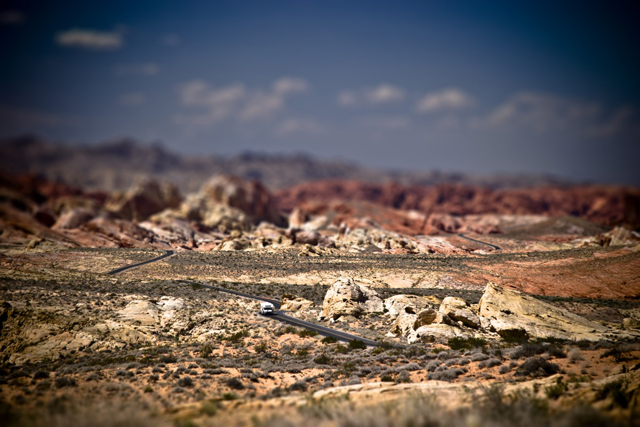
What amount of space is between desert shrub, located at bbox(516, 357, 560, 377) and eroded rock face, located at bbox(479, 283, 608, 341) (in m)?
10.2

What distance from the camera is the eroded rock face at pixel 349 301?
1391 inches

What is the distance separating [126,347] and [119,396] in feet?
38.2

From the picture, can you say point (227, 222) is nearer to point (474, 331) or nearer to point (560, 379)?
point (474, 331)

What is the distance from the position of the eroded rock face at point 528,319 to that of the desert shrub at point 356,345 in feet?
34.2

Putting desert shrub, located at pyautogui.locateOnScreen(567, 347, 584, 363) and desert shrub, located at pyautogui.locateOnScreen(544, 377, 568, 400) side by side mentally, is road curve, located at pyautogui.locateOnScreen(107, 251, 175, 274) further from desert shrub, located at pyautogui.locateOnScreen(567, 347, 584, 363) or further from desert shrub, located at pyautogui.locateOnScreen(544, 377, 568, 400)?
desert shrub, located at pyautogui.locateOnScreen(544, 377, 568, 400)

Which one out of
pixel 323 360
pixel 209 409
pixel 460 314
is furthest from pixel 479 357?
pixel 209 409

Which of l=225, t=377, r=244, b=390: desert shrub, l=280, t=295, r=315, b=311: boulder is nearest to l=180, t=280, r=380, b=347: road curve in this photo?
l=280, t=295, r=315, b=311: boulder

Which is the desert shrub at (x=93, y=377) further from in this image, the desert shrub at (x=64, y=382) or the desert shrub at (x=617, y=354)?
the desert shrub at (x=617, y=354)

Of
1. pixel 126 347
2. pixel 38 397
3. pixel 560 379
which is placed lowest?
pixel 126 347

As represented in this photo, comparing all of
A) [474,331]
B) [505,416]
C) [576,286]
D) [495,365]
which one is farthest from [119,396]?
[576,286]

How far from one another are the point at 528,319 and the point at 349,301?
1423 cm

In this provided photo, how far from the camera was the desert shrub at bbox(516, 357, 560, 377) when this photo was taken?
1912 centimetres

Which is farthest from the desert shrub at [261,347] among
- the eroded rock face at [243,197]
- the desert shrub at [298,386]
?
the eroded rock face at [243,197]

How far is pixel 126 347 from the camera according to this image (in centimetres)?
2769
